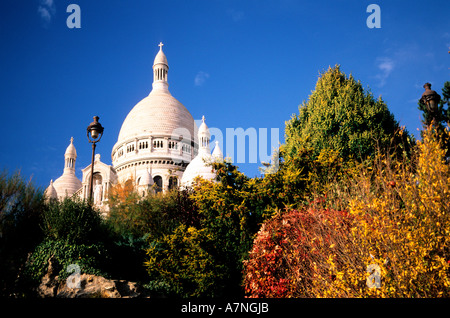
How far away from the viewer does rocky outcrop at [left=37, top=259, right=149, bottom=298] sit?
10.3 metres

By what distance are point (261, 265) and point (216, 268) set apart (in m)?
2.50

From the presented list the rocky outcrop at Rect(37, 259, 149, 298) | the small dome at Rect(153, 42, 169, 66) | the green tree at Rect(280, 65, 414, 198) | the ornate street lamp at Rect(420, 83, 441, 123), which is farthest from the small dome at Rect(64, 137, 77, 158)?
the ornate street lamp at Rect(420, 83, 441, 123)

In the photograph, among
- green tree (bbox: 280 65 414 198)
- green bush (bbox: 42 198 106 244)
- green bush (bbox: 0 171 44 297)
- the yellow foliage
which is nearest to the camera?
the yellow foliage

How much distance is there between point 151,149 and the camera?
200ft

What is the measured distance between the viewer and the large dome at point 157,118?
62.9 m

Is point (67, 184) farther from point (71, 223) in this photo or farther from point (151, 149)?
point (71, 223)

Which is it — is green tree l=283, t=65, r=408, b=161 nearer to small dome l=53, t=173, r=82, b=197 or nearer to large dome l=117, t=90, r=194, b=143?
large dome l=117, t=90, r=194, b=143

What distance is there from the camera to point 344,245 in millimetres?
8055

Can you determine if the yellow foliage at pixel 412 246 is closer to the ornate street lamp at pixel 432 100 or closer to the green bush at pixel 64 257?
the ornate street lamp at pixel 432 100

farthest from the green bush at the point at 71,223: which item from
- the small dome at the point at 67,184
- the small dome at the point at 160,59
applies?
the small dome at the point at 160,59

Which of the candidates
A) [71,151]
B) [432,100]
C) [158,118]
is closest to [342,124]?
[432,100]

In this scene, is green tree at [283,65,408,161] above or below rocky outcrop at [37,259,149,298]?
above

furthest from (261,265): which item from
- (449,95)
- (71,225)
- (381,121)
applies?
(449,95)

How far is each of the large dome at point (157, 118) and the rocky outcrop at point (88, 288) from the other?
51120 millimetres
